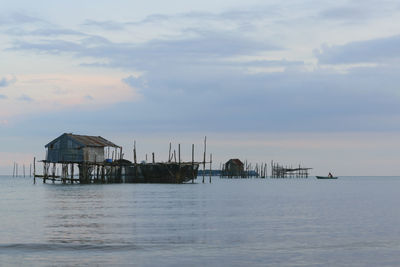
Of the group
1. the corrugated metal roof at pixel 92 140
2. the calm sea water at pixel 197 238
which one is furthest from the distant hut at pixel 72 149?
the calm sea water at pixel 197 238

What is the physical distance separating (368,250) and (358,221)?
46.6 ft

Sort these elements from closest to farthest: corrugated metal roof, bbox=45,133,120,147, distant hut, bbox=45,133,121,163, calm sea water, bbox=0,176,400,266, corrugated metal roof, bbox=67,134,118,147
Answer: calm sea water, bbox=0,176,400,266 → distant hut, bbox=45,133,121,163 → corrugated metal roof, bbox=45,133,120,147 → corrugated metal roof, bbox=67,134,118,147

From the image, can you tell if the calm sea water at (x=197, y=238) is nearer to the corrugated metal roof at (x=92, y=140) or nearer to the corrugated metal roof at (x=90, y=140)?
the corrugated metal roof at (x=90, y=140)

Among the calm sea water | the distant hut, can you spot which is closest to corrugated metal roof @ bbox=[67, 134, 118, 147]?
the distant hut

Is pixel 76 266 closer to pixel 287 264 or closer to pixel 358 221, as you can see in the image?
pixel 287 264

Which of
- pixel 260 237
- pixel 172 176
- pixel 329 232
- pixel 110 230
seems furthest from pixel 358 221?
pixel 172 176

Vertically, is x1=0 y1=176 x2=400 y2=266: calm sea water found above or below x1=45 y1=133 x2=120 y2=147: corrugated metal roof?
below

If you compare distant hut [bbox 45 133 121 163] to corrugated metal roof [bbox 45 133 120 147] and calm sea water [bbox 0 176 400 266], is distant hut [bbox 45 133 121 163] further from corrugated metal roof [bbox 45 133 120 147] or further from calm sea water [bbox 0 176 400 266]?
calm sea water [bbox 0 176 400 266]

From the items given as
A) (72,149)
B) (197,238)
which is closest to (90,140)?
(72,149)

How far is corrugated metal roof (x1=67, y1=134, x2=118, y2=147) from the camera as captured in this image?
101375 mm

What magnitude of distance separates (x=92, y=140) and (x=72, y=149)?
5717 mm

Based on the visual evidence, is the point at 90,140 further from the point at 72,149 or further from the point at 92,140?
the point at 72,149

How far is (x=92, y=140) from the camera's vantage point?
105750mm

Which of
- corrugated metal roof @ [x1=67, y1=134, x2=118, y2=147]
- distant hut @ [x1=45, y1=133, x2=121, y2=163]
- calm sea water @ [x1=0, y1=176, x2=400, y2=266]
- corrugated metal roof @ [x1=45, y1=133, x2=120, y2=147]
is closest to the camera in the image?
calm sea water @ [x1=0, y1=176, x2=400, y2=266]
